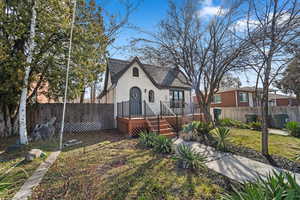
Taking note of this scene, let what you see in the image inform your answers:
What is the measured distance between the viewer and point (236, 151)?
4.96 metres

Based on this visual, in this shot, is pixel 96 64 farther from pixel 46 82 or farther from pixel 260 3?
pixel 260 3

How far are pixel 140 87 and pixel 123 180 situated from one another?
867 centimetres

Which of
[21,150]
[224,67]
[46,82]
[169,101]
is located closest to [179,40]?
[224,67]

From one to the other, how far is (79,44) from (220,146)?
352 inches

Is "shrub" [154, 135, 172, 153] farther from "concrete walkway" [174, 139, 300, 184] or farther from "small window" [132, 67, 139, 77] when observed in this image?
"small window" [132, 67, 139, 77]

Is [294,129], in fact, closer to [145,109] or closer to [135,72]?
[145,109]

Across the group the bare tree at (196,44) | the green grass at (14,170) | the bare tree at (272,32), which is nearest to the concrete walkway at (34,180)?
the green grass at (14,170)

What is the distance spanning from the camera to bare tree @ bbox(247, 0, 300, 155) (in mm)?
4082

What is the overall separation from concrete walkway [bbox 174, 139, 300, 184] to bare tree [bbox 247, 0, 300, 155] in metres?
0.91

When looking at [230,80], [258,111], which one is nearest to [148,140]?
[230,80]

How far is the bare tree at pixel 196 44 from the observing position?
21.0ft

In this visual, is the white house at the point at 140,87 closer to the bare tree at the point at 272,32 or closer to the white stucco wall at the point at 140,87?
the white stucco wall at the point at 140,87

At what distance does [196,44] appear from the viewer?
7.12m

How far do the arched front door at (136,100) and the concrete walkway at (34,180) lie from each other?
6731mm
